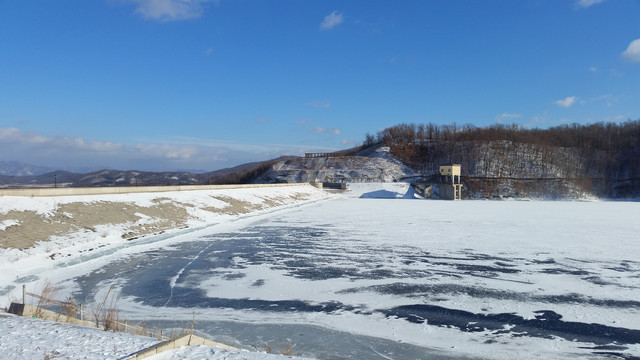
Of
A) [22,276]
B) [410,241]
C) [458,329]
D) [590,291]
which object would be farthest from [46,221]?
[590,291]

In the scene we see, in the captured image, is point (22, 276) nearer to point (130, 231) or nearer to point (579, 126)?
point (130, 231)

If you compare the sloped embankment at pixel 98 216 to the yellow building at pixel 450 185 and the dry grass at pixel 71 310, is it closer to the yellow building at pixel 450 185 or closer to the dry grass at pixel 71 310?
the dry grass at pixel 71 310

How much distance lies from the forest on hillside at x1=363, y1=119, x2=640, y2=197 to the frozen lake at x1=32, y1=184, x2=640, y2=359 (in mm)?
54629

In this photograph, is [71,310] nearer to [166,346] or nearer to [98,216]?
[166,346]

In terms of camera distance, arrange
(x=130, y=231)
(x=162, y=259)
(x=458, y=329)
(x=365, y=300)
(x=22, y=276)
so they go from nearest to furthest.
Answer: (x=458, y=329) → (x=365, y=300) → (x=22, y=276) → (x=162, y=259) → (x=130, y=231)

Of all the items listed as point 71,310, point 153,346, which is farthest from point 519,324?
point 71,310

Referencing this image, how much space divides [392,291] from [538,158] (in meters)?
79.6

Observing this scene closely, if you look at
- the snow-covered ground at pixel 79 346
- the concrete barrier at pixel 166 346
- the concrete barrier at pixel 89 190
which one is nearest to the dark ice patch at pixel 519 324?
the snow-covered ground at pixel 79 346

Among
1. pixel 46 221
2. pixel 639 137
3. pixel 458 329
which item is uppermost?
pixel 639 137

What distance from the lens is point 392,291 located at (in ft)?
29.7

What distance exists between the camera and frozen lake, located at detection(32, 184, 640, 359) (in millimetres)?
6340

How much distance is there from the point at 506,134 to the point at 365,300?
94.0 metres

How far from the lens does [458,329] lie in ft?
22.3

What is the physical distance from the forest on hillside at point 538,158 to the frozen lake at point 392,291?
5463 centimetres
